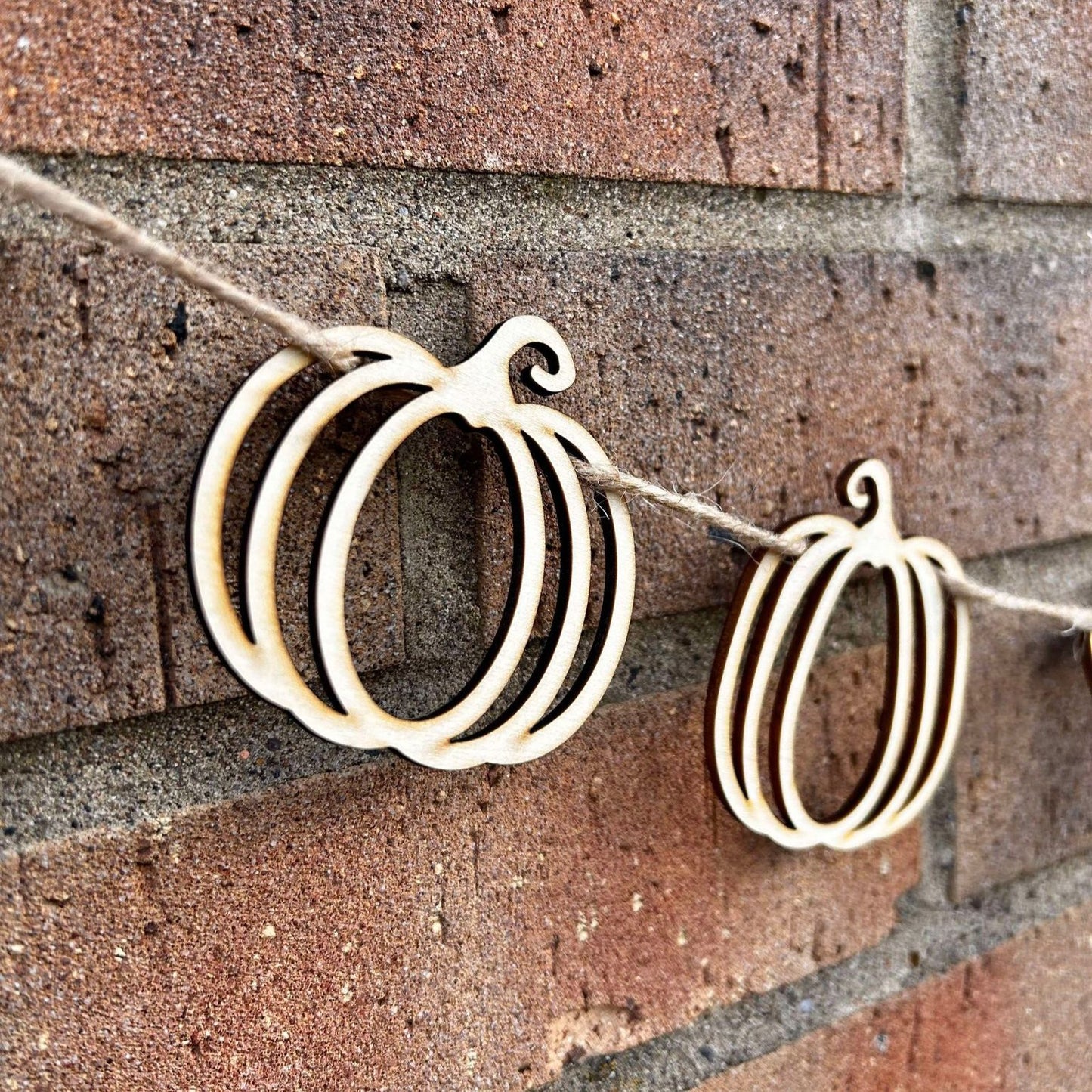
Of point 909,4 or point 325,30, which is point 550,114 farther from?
point 909,4

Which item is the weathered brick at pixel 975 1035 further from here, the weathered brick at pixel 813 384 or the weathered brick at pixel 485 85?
the weathered brick at pixel 485 85

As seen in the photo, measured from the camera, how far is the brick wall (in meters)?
0.40

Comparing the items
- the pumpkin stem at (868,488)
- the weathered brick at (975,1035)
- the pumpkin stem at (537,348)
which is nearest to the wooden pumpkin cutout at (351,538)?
the pumpkin stem at (537,348)

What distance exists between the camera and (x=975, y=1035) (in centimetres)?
71

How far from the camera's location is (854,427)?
597 mm

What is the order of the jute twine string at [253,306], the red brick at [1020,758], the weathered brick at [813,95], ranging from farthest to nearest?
the red brick at [1020,758] → the weathered brick at [813,95] → the jute twine string at [253,306]

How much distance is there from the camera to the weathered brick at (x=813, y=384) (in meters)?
0.50

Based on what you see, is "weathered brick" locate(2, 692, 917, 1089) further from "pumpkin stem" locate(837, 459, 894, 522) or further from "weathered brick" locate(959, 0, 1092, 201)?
"weathered brick" locate(959, 0, 1092, 201)

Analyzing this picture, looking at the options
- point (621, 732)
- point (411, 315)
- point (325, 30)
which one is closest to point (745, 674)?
point (621, 732)

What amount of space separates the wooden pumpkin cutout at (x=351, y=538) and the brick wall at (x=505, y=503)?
44mm

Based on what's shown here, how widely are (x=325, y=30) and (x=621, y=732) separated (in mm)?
325

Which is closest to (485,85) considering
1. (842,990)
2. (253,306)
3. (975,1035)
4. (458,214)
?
(458,214)

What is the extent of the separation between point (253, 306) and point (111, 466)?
0.08m

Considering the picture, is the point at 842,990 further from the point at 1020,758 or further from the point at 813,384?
the point at 813,384
